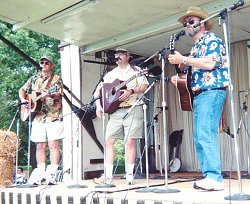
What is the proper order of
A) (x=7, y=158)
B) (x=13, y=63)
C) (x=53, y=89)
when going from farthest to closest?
(x=13, y=63) → (x=7, y=158) → (x=53, y=89)

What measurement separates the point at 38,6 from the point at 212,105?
9.03 feet

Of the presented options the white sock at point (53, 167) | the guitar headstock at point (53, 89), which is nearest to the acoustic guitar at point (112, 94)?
the guitar headstock at point (53, 89)

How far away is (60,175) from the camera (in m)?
5.69

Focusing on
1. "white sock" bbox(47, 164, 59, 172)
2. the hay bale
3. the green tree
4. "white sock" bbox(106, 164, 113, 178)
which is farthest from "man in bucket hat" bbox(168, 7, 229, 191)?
the green tree

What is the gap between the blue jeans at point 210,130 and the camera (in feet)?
10.2

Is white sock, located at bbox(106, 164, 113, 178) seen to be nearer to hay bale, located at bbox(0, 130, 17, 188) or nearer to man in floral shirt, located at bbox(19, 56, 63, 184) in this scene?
man in floral shirt, located at bbox(19, 56, 63, 184)

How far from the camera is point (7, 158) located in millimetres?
4996

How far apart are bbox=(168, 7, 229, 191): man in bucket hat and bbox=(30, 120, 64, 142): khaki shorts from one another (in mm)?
1947

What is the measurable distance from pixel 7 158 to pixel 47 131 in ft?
2.63

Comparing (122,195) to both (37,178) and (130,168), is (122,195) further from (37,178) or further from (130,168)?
(37,178)

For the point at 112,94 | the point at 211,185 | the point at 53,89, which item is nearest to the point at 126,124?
the point at 112,94

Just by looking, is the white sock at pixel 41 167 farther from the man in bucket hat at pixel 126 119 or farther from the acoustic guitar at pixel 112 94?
the acoustic guitar at pixel 112 94

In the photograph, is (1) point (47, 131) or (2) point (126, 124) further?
(1) point (47, 131)

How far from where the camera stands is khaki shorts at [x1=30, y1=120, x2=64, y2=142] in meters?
Answer: 4.58
